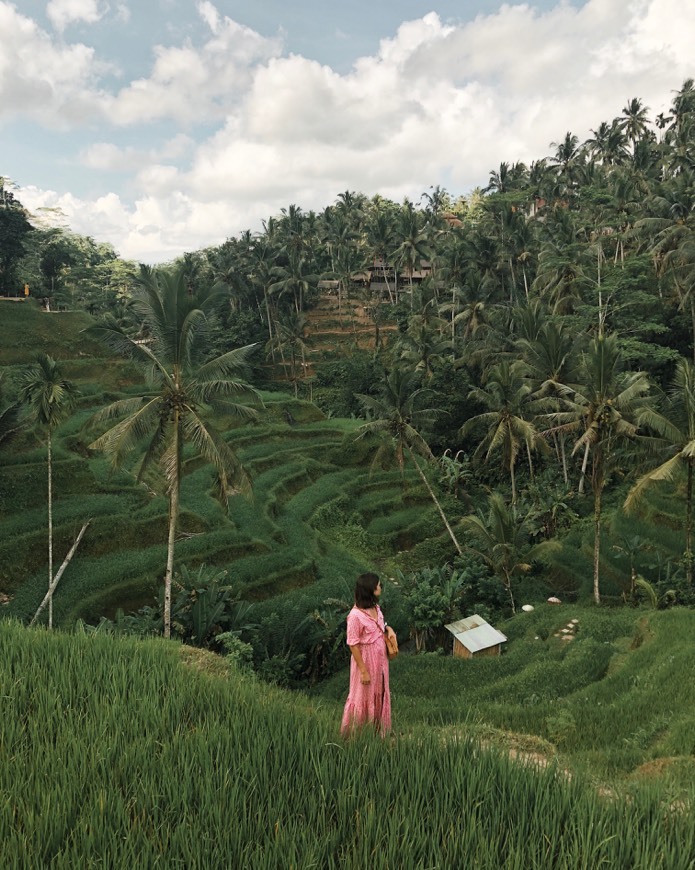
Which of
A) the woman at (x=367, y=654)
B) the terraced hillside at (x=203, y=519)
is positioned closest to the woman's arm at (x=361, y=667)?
the woman at (x=367, y=654)

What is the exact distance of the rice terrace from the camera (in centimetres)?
296

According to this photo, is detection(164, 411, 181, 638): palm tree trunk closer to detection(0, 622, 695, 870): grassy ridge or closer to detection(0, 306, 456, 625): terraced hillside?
detection(0, 306, 456, 625): terraced hillside

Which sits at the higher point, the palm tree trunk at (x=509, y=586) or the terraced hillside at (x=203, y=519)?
the terraced hillside at (x=203, y=519)

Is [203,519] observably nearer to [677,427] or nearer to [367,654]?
[677,427]

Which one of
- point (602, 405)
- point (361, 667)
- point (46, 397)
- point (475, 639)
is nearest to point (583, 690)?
point (475, 639)

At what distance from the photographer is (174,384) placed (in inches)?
503

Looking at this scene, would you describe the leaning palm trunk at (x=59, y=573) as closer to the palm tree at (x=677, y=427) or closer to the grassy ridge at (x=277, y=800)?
the grassy ridge at (x=277, y=800)

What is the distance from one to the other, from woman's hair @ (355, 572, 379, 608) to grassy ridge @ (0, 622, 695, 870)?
3.14 feet

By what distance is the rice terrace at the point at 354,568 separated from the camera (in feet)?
9.73

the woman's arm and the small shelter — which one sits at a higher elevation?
the woman's arm

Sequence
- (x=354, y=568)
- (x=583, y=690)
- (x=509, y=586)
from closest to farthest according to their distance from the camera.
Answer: (x=583, y=690) → (x=509, y=586) → (x=354, y=568)

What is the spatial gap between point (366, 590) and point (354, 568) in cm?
1599

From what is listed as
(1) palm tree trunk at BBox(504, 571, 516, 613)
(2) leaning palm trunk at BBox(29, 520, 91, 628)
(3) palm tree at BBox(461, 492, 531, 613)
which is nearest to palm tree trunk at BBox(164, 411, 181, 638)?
(2) leaning palm trunk at BBox(29, 520, 91, 628)

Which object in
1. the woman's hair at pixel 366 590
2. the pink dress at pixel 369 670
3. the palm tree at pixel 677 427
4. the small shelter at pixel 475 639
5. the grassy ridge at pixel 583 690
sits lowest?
the small shelter at pixel 475 639
